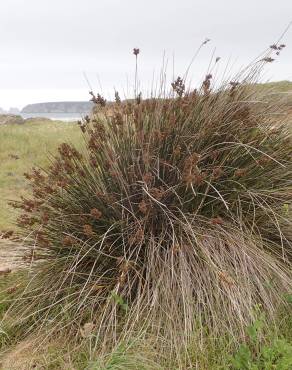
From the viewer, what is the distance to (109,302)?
2.85 meters

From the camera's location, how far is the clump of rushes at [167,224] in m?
2.77

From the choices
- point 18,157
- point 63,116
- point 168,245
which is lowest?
point 63,116

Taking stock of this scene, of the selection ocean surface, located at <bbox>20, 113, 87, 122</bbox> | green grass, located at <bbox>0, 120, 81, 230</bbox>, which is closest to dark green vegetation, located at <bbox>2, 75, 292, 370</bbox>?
ocean surface, located at <bbox>20, 113, 87, 122</bbox>

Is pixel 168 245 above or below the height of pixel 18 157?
above

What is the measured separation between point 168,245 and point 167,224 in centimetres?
14

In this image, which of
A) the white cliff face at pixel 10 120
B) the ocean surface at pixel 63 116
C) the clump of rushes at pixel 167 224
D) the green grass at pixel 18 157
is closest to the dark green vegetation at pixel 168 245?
the clump of rushes at pixel 167 224

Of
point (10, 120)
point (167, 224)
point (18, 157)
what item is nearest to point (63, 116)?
point (10, 120)

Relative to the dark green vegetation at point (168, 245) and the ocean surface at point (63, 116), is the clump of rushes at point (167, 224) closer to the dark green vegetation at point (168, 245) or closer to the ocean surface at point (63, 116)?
the dark green vegetation at point (168, 245)

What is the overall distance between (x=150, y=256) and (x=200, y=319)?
516 millimetres

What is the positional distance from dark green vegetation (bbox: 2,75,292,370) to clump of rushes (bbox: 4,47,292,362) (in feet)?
0.03

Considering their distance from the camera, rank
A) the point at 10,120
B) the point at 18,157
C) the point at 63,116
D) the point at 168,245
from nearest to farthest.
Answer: the point at 168,245
the point at 18,157
the point at 63,116
the point at 10,120

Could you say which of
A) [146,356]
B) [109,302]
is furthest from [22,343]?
[146,356]

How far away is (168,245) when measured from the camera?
118 inches

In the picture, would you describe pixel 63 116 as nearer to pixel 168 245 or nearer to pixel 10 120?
pixel 10 120
